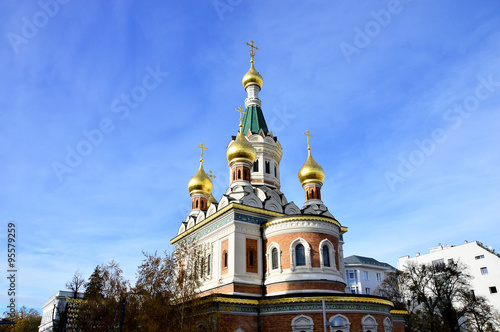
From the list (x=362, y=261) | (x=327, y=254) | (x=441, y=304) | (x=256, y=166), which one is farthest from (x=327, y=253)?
(x=362, y=261)

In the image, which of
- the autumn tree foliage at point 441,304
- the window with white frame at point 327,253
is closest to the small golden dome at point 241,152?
the window with white frame at point 327,253

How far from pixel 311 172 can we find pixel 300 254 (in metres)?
7.41

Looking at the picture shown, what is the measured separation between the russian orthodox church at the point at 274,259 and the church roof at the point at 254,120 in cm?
225

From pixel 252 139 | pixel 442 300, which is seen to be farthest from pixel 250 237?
pixel 442 300

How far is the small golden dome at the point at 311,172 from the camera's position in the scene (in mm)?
26453

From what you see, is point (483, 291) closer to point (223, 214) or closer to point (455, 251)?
point (455, 251)

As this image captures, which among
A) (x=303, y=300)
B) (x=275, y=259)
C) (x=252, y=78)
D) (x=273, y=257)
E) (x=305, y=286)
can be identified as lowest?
(x=303, y=300)

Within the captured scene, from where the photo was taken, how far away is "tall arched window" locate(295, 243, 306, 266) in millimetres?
20203

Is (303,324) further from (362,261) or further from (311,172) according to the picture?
(362,261)

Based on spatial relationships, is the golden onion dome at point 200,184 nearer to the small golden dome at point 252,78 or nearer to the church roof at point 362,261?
the small golden dome at point 252,78

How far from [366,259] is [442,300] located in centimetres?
1615

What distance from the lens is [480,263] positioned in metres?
37.9

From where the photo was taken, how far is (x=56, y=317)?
41.4 metres

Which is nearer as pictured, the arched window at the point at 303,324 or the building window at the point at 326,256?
the arched window at the point at 303,324
